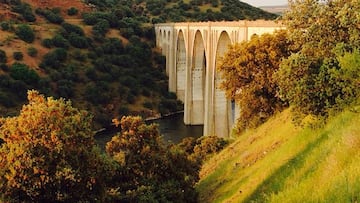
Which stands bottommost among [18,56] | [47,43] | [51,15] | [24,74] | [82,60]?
[24,74]

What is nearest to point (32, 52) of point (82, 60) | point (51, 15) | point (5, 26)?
point (82, 60)

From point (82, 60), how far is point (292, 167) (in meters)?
65.0

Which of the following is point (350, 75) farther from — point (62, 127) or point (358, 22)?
point (62, 127)

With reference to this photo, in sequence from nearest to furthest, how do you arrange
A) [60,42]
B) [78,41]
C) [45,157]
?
[45,157]
[60,42]
[78,41]

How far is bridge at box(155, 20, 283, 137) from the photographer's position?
41.9 meters

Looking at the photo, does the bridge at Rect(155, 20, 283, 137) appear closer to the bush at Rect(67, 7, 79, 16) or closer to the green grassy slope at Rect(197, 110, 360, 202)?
the green grassy slope at Rect(197, 110, 360, 202)

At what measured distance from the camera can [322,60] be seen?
15.9 m

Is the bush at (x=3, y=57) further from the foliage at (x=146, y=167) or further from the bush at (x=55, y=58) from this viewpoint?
the foliage at (x=146, y=167)

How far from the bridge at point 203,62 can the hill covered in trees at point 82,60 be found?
12.4 ft

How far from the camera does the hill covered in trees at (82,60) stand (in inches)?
2500

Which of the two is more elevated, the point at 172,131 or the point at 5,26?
the point at 5,26

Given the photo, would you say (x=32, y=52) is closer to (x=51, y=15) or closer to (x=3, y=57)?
(x=3, y=57)

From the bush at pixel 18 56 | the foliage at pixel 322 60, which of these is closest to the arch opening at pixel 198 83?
the bush at pixel 18 56

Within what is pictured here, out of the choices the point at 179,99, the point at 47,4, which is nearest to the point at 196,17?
the point at 47,4
